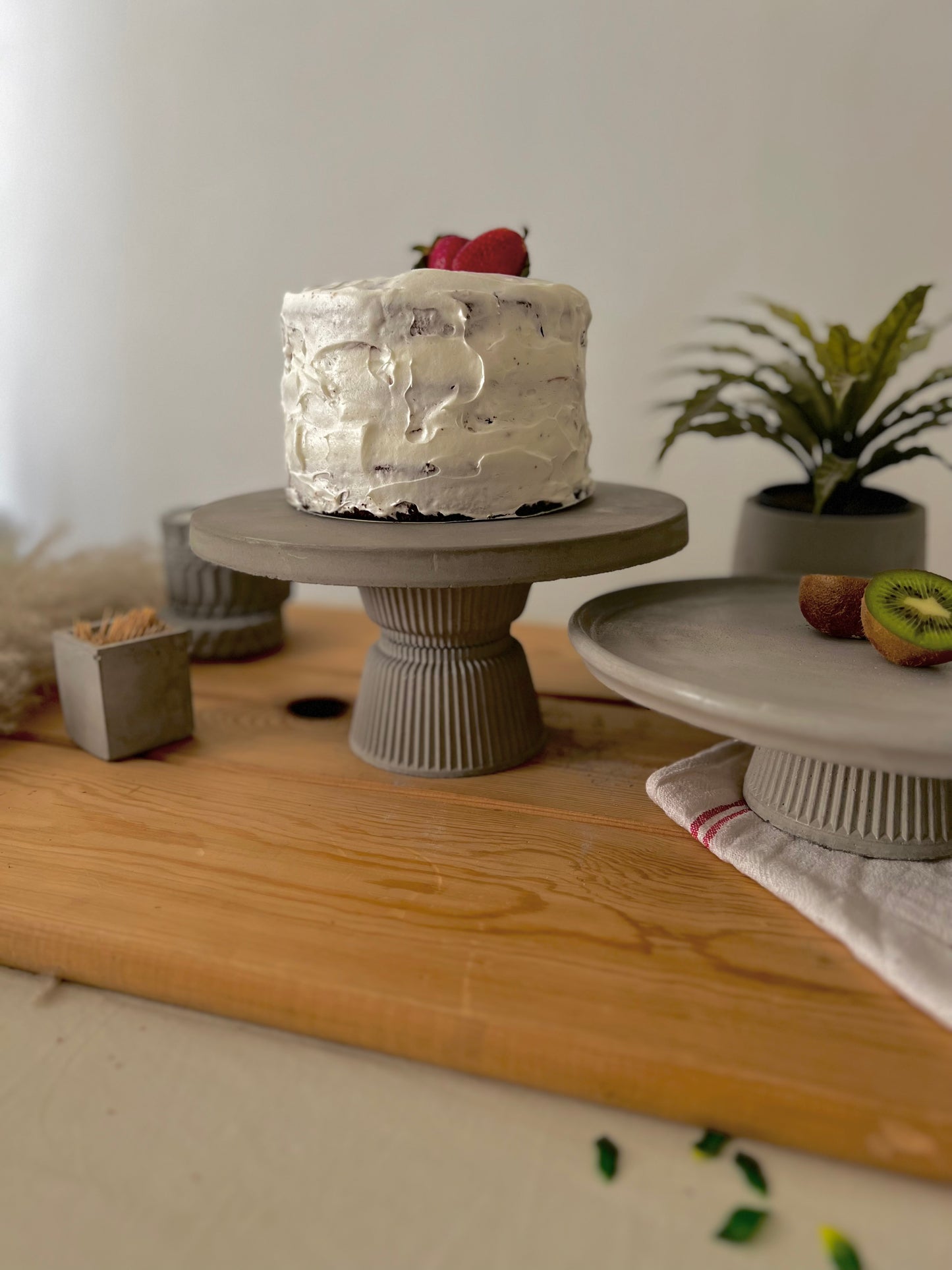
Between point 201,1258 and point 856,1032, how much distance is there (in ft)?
1.33

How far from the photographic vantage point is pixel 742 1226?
511 millimetres

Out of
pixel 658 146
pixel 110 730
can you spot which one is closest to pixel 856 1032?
pixel 110 730

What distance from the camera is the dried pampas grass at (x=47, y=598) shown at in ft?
3.62

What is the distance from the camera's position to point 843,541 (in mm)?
1106

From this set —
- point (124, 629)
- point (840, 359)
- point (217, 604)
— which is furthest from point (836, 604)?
point (217, 604)

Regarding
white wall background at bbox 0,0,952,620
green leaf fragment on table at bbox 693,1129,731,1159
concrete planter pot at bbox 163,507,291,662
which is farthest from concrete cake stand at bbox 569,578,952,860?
white wall background at bbox 0,0,952,620

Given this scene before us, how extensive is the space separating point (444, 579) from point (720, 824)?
32cm

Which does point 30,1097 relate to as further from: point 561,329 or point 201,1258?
point 561,329

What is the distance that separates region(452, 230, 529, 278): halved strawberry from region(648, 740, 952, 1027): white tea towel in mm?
508

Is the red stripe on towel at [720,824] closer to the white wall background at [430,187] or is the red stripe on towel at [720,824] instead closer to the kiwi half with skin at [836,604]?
the kiwi half with skin at [836,604]

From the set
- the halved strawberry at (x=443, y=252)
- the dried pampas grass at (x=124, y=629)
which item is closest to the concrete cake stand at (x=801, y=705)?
the halved strawberry at (x=443, y=252)

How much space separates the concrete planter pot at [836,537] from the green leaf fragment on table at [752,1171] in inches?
25.6

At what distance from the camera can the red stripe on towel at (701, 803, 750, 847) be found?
32.3 inches

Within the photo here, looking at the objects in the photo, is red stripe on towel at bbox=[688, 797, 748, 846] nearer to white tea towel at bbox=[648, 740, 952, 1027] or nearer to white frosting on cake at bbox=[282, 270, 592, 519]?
white tea towel at bbox=[648, 740, 952, 1027]
